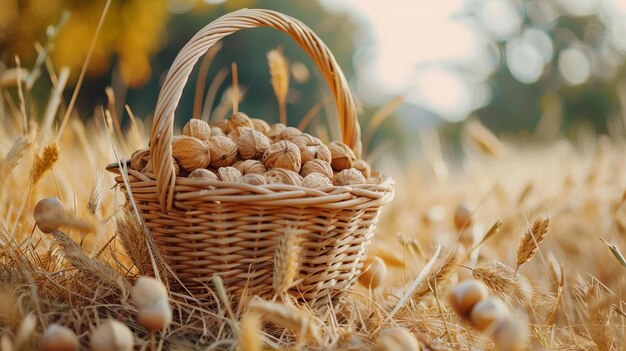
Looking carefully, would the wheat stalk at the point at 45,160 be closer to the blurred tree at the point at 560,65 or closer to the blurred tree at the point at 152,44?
the blurred tree at the point at 152,44

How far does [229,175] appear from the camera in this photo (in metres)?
1.10

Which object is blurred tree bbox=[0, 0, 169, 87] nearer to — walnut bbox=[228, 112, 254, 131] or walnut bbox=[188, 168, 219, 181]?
walnut bbox=[228, 112, 254, 131]

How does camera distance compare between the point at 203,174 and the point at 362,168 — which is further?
the point at 362,168

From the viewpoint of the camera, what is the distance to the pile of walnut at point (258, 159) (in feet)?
3.65

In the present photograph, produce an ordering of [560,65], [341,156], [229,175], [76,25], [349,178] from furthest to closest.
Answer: [560,65]
[76,25]
[341,156]
[349,178]
[229,175]

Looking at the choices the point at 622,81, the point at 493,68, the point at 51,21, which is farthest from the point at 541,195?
the point at 493,68

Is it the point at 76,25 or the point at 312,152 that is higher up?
the point at 312,152

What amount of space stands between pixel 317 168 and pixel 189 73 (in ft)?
1.15

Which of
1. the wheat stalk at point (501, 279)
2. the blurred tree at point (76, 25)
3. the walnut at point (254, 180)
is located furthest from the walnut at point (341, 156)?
the blurred tree at point (76, 25)

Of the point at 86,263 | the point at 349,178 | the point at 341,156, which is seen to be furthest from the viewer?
the point at 341,156

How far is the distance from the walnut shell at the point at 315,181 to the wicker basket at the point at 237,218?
0.04 m

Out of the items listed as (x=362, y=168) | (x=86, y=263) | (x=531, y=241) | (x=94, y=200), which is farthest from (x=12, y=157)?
(x=531, y=241)

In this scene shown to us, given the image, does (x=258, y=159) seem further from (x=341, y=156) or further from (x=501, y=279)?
(x=501, y=279)

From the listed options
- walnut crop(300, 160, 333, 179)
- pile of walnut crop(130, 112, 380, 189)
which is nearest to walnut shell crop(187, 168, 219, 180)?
pile of walnut crop(130, 112, 380, 189)
